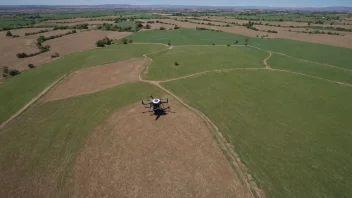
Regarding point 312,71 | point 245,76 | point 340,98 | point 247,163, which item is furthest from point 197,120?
point 312,71

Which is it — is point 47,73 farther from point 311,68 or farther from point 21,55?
point 311,68

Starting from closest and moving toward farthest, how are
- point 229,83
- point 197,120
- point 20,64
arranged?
point 197,120, point 229,83, point 20,64

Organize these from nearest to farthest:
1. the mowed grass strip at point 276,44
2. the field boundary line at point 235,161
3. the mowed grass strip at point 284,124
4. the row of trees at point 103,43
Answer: the field boundary line at point 235,161
the mowed grass strip at point 284,124
the mowed grass strip at point 276,44
the row of trees at point 103,43

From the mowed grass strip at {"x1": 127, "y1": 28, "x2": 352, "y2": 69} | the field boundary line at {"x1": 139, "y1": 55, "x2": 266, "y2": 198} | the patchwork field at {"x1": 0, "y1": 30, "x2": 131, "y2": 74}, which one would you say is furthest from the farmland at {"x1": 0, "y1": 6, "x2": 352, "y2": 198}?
the patchwork field at {"x1": 0, "y1": 30, "x2": 131, "y2": 74}

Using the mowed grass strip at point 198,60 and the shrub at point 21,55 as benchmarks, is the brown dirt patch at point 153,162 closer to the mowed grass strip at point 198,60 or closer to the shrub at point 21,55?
the mowed grass strip at point 198,60

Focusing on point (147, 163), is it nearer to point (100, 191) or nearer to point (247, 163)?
point (100, 191)

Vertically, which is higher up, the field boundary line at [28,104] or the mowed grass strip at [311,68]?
the mowed grass strip at [311,68]

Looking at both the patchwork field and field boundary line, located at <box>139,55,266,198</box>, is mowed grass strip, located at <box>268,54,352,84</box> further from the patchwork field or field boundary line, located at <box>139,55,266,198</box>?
the patchwork field

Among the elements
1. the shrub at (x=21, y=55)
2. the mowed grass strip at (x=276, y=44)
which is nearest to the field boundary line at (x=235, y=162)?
the mowed grass strip at (x=276, y=44)
